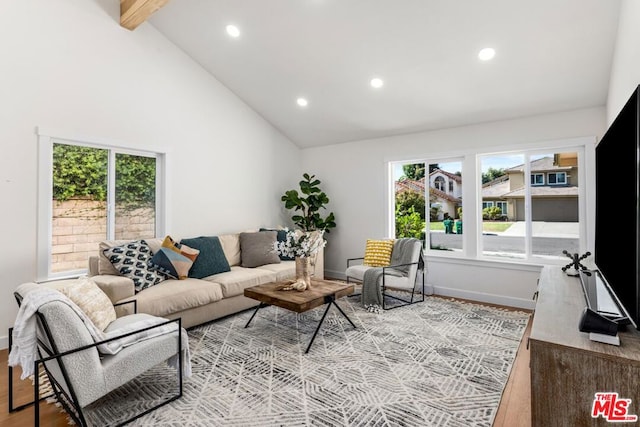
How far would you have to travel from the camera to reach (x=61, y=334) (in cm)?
181

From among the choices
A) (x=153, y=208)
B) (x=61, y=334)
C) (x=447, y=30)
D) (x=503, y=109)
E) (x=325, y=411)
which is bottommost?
(x=325, y=411)

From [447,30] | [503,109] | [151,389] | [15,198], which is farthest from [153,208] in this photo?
[503,109]

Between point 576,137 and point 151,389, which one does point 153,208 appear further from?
point 576,137

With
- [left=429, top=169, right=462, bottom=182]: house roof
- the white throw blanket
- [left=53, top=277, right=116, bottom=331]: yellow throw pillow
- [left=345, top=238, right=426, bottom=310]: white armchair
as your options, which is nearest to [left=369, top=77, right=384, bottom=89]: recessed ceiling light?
[left=429, top=169, right=462, bottom=182]: house roof

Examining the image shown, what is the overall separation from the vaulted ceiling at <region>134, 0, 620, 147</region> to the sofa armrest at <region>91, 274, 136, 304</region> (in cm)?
285

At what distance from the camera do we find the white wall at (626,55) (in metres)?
2.07

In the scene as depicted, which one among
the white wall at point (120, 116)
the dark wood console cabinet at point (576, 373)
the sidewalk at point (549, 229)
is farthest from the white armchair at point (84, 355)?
the sidewalk at point (549, 229)

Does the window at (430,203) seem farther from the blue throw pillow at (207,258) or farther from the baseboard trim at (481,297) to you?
the blue throw pillow at (207,258)

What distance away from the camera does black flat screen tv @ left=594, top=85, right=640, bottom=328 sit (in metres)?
1.38

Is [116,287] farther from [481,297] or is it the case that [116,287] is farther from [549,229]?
[549,229]

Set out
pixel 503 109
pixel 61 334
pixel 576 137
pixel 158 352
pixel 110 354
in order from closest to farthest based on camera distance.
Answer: pixel 61 334 → pixel 110 354 → pixel 158 352 → pixel 576 137 → pixel 503 109

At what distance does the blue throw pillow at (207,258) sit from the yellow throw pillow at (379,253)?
1.97m

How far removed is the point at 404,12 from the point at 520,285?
3.50 meters

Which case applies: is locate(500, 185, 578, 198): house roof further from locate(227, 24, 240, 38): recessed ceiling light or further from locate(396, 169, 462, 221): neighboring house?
locate(227, 24, 240, 38): recessed ceiling light
